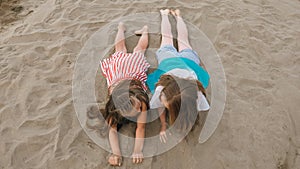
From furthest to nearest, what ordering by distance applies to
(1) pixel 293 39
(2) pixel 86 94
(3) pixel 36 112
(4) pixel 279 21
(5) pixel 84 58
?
(4) pixel 279 21 → (1) pixel 293 39 → (5) pixel 84 58 → (2) pixel 86 94 → (3) pixel 36 112

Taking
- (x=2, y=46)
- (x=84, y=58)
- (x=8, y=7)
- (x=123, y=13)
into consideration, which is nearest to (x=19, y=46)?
(x=2, y=46)

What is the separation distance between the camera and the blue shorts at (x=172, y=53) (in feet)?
11.1

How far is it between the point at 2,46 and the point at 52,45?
697 millimetres

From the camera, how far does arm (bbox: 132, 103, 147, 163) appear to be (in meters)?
2.58

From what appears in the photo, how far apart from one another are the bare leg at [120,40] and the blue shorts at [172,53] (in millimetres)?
503

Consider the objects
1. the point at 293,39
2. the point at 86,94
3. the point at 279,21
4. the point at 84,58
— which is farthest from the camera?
the point at 279,21

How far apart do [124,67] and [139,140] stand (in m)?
0.94

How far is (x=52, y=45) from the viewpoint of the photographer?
3.73 m

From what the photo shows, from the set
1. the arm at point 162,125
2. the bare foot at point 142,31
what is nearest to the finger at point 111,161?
the arm at point 162,125

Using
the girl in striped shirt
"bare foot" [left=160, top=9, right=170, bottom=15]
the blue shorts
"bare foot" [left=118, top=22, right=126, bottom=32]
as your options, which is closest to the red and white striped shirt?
the girl in striped shirt

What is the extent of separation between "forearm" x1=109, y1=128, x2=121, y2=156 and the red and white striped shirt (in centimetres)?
63

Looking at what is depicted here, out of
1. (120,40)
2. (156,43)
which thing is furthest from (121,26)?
(156,43)

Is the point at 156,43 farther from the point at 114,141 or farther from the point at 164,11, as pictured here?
the point at 114,141

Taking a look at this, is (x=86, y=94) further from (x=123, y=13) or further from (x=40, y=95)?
(x=123, y=13)
